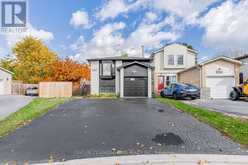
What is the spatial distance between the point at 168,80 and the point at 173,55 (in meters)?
3.35

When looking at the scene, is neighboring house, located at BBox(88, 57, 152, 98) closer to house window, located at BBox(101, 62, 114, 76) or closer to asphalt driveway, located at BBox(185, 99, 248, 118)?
house window, located at BBox(101, 62, 114, 76)

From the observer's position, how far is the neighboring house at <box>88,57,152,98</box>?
81.7 ft

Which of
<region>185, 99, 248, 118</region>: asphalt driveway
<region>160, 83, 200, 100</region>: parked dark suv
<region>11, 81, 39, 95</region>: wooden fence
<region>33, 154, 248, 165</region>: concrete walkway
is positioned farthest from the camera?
<region>11, 81, 39, 95</region>: wooden fence

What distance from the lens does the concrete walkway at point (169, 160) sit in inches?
193

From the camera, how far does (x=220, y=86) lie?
2341 centimetres

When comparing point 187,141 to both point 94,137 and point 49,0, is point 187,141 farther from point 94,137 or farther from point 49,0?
point 49,0

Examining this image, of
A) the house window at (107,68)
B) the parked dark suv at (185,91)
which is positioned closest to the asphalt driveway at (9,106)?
the house window at (107,68)

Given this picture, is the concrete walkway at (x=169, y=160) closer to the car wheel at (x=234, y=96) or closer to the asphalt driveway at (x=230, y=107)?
the asphalt driveway at (x=230, y=107)

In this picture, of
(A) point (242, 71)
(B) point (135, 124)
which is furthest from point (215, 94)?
(B) point (135, 124)

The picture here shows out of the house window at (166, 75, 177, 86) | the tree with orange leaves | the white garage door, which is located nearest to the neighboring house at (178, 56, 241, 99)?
the white garage door

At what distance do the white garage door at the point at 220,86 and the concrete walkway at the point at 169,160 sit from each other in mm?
19312

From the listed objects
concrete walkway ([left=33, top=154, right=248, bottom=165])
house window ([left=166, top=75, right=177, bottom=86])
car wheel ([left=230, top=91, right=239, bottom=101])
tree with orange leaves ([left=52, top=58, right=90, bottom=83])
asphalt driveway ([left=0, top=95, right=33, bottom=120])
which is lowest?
concrete walkway ([left=33, top=154, right=248, bottom=165])

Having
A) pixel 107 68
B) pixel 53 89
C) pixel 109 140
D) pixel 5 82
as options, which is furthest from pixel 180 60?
pixel 109 140

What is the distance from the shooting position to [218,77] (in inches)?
924
